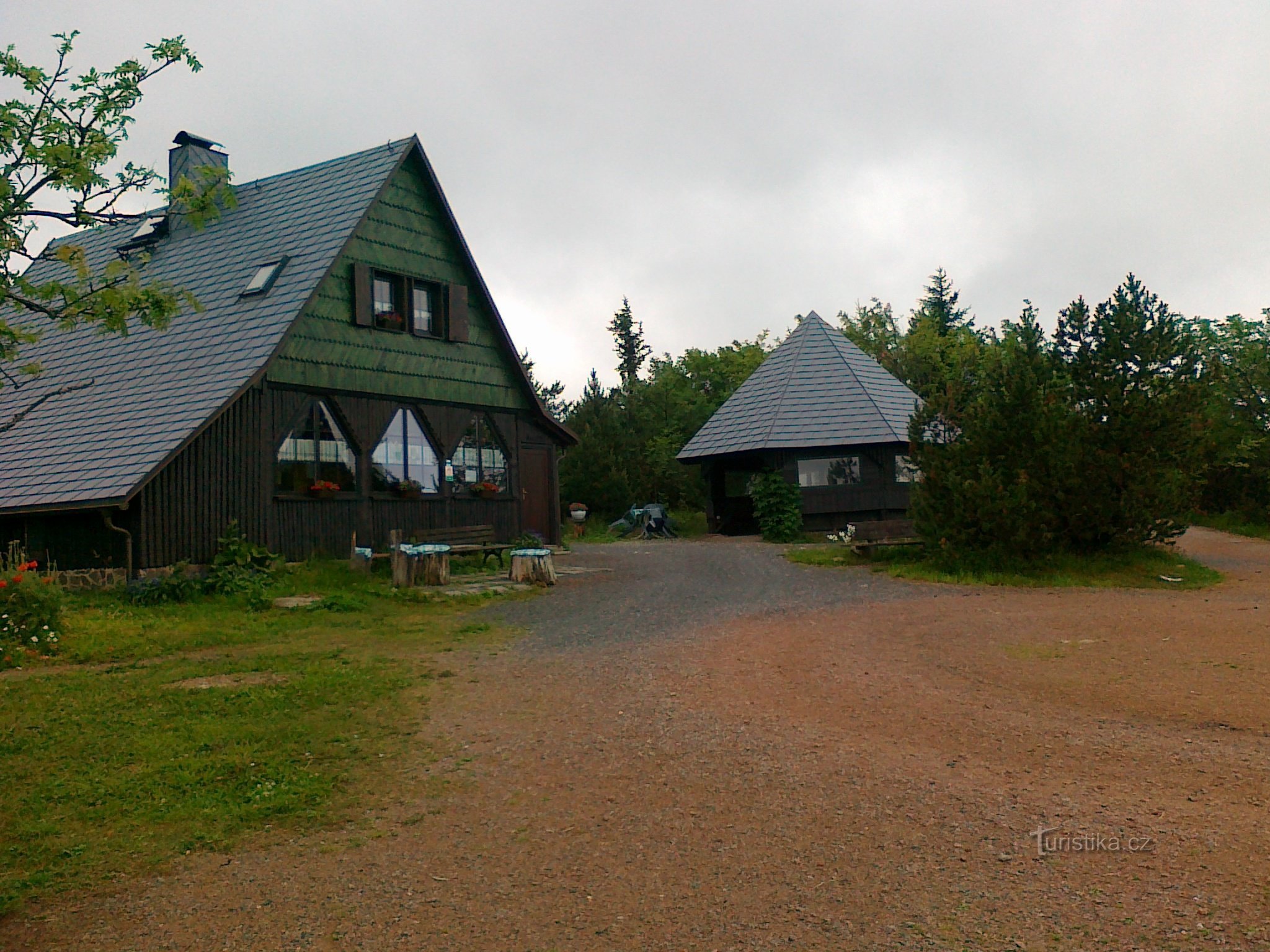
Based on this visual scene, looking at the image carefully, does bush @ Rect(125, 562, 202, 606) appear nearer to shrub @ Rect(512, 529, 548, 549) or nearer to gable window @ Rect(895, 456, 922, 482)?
shrub @ Rect(512, 529, 548, 549)

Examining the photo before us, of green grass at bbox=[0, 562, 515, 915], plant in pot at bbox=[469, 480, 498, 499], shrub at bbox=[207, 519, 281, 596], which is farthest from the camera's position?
plant in pot at bbox=[469, 480, 498, 499]

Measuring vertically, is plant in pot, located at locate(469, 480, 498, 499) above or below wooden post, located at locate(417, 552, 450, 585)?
above

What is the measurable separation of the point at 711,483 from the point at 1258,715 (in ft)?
77.6

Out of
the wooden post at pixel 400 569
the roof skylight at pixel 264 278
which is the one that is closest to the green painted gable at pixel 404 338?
the roof skylight at pixel 264 278

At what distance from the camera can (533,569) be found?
52.6 ft

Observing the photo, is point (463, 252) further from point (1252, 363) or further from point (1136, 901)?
point (1252, 363)

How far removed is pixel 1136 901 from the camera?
4082mm

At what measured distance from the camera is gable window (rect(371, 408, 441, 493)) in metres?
18.1

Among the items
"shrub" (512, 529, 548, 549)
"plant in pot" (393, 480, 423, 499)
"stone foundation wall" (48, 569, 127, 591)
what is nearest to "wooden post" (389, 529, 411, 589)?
"plant in pot" (393, 480, 423, 499)

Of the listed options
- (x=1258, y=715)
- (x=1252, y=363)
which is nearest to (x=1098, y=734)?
(x=1258, y=715)

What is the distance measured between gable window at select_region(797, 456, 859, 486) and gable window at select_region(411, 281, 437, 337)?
37.7 feet

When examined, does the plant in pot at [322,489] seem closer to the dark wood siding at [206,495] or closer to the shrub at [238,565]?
the dark wood siding at [206,495]

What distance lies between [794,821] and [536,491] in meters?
17.6

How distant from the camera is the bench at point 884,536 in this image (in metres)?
19.3
